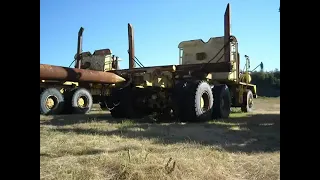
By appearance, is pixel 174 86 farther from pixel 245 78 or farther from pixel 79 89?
pixel 245 78

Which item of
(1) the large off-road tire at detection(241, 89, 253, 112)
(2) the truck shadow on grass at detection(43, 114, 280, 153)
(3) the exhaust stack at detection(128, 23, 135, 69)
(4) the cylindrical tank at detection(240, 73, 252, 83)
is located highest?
(3) the exhaust stack at detection(128, 23, 135, 69)

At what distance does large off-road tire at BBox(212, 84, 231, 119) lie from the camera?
10398 millimetres

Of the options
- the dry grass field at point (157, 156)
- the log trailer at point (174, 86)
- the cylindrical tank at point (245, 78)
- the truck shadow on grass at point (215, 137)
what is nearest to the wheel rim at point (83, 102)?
the log trailer at point (174, 86)

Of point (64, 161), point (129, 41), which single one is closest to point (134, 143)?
point (64, 161)

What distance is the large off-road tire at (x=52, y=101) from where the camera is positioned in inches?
484

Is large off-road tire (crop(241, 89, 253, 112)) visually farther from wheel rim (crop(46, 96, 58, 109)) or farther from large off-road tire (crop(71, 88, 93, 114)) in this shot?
wheel rim (crop(46, 96, 58, 109))

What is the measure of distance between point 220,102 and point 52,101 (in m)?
6.59

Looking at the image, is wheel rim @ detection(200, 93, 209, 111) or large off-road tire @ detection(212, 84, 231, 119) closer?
wheel rim @ detection(200, 93, 209, 111)

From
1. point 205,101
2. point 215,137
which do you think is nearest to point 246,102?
point 205,101

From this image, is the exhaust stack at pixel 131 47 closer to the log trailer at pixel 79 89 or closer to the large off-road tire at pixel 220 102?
the log trailer at pixel 79 89

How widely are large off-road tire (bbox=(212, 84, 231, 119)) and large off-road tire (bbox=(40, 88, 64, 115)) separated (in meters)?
6.19

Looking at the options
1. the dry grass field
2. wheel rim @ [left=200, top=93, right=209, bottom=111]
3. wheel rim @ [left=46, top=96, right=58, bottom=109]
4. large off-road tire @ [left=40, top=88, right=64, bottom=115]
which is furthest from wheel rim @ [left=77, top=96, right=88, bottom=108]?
the dry grass field
